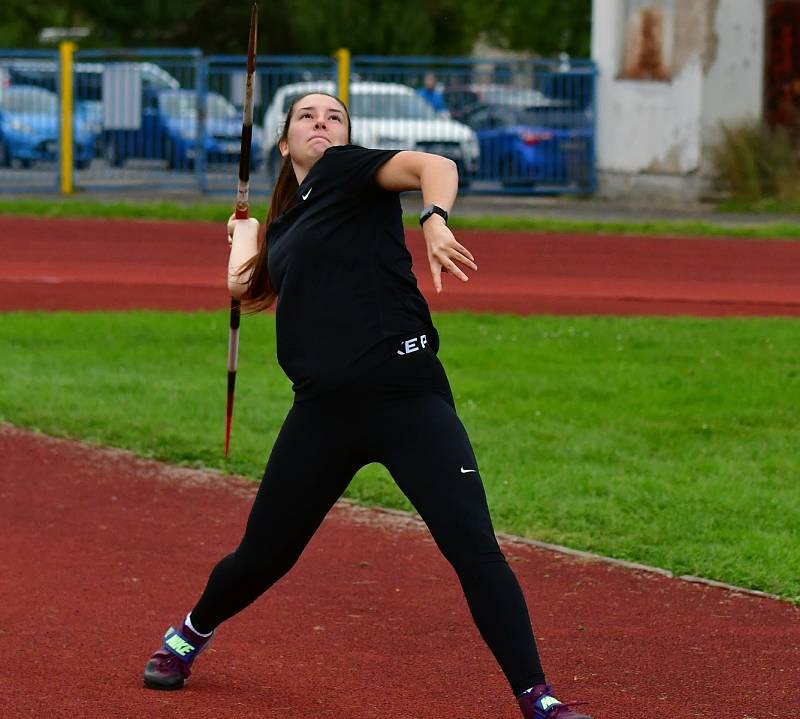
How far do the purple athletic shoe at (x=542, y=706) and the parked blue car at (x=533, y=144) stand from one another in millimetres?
23445

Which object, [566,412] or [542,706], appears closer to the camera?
[542,706]

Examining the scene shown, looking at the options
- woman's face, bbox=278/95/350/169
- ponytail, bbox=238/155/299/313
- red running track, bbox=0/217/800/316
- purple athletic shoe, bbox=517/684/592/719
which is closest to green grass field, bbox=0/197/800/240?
red running track, bbox=0/217/800/316

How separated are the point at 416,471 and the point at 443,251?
83 cm

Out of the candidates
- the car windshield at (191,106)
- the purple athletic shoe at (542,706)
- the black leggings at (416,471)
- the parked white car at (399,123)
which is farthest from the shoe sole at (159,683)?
the parked white car at (399,123)

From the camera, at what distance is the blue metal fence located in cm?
2772

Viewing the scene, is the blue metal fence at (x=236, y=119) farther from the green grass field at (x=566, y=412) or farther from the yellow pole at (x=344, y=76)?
the green grass field at (x=566, y=412)

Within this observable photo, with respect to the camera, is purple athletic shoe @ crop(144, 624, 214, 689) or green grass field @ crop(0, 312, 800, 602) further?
green grass field @ crop(0, 312, 800, 602)

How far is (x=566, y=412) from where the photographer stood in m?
10.9

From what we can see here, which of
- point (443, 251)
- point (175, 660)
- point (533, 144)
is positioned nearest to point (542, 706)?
point (443, 251)

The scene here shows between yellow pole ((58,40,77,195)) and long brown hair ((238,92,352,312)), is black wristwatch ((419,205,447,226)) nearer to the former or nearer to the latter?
long brown hair ((238,92,352,312))

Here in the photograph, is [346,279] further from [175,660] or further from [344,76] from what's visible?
[344,76]

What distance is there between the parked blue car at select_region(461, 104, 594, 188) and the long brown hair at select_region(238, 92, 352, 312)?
74.1 feet

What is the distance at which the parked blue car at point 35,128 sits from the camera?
1094 inches

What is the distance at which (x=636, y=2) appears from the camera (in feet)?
91.3
